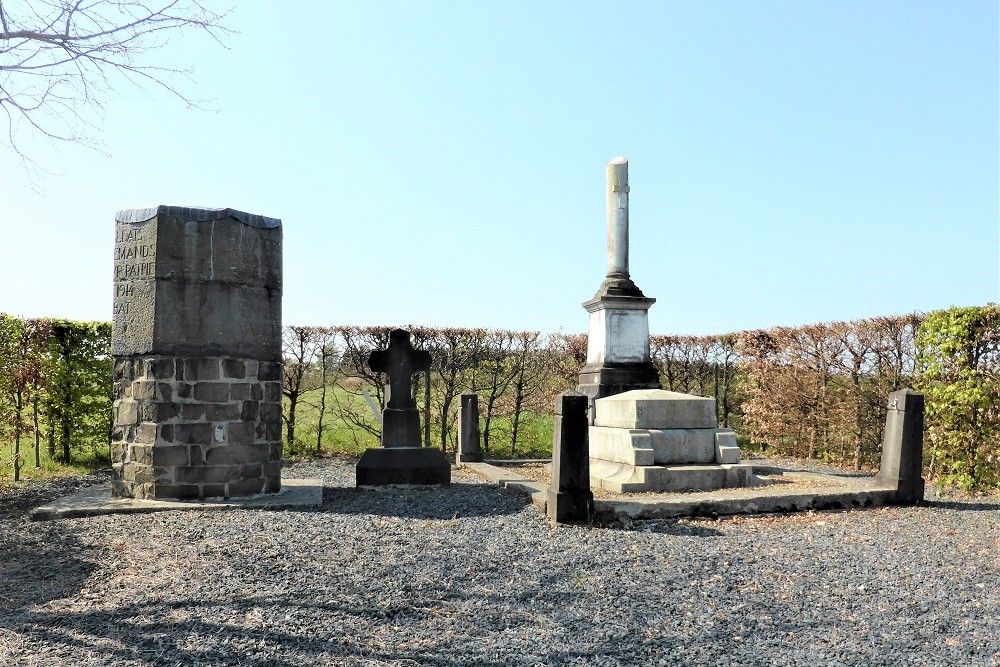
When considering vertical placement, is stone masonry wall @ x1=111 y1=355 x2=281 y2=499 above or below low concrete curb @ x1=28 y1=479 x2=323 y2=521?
above

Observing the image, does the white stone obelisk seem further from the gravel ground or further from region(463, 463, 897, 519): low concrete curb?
the gravel ground

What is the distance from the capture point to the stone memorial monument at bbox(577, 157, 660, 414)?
1082cm

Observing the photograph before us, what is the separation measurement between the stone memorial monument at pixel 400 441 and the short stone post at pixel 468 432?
9.84 feet

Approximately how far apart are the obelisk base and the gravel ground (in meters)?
2.06

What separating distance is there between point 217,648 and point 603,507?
4069 millimetres

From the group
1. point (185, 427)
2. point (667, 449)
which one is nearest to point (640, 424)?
point (667, 449)

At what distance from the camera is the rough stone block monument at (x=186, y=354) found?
7.41 meters

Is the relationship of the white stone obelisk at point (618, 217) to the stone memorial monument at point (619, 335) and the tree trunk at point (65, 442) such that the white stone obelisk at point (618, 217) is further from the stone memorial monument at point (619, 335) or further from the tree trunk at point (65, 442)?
the tree trunk at point (65, 442)

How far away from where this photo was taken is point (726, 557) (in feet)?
18.2

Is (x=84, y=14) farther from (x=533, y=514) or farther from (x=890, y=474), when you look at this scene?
(x=890, y=474)

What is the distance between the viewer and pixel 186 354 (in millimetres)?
7449

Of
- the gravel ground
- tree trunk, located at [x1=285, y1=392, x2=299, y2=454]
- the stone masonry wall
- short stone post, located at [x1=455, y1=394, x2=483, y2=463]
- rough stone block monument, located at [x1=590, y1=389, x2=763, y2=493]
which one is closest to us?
the gravel ground

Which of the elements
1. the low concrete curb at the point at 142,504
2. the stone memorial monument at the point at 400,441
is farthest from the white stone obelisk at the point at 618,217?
the low concrete curb at the point at 142,504

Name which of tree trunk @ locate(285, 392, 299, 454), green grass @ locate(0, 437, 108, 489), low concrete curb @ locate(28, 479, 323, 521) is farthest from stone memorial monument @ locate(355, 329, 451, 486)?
green grass @ locate(0, 437, 108, 489)
